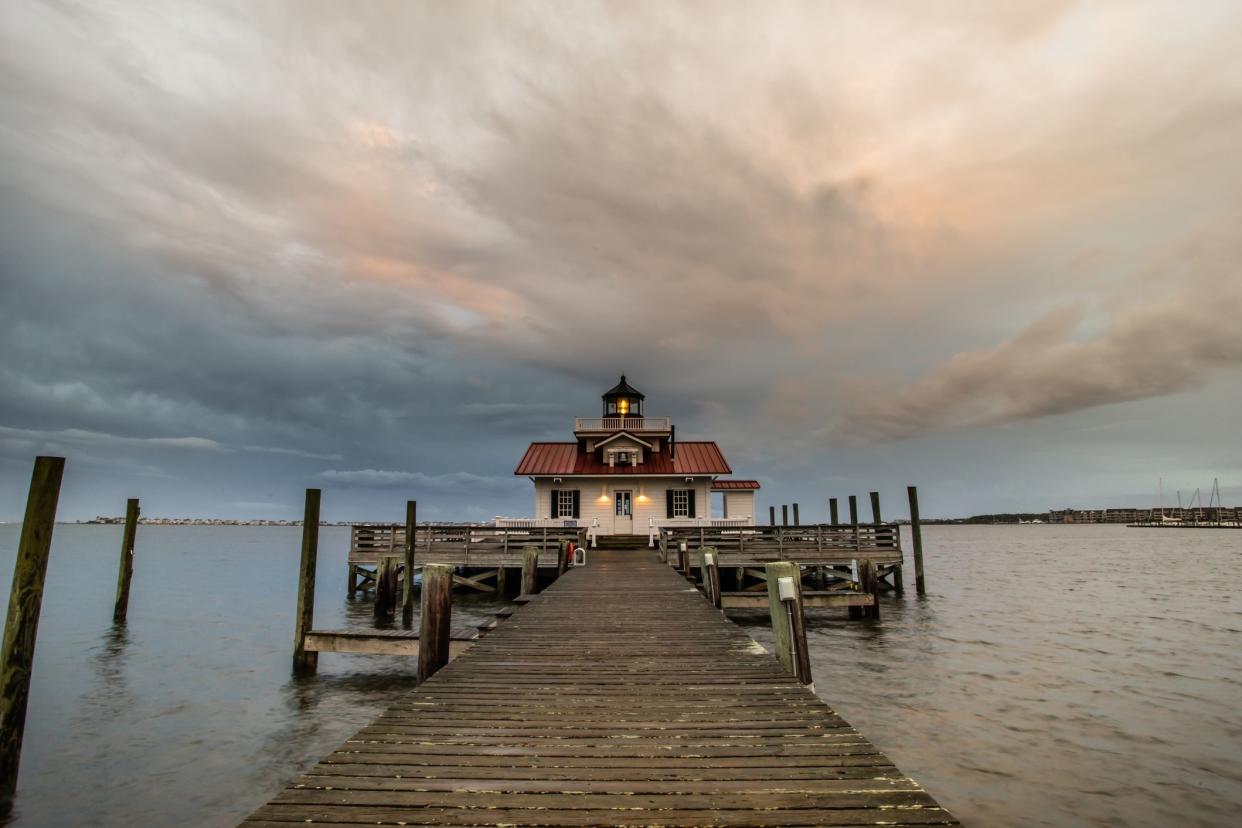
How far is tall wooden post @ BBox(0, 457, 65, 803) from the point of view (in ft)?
22.5

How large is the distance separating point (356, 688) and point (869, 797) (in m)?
11.5

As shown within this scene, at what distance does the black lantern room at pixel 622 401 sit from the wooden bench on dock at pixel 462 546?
1364 centimetres

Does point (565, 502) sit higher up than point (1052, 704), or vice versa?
point (565, 502)

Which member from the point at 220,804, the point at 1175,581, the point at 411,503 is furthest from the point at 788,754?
the point at 1175,581

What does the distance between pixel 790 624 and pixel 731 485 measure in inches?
1106

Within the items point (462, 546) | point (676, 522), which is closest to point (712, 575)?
point (462, 546)

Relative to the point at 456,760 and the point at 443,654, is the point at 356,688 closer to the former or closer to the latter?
the point at 443,654

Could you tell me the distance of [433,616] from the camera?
8391 millimetres

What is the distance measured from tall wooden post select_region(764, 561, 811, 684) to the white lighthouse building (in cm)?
2427

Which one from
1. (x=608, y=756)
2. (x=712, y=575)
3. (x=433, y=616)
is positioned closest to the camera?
(x=608, y=756)

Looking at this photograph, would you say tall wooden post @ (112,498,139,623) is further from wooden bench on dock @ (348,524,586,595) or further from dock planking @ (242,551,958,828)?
dock planking @ (242,551,958,828)

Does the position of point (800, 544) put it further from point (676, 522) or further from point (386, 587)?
point (386, 587)

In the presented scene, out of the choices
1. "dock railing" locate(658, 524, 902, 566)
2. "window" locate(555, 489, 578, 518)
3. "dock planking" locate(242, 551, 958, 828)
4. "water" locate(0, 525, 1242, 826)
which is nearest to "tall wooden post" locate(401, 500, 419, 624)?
"water" locate(0, 525, 1242, 826)

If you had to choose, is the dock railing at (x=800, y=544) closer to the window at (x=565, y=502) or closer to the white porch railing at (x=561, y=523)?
the white porch railing at (x=561, y=523)
